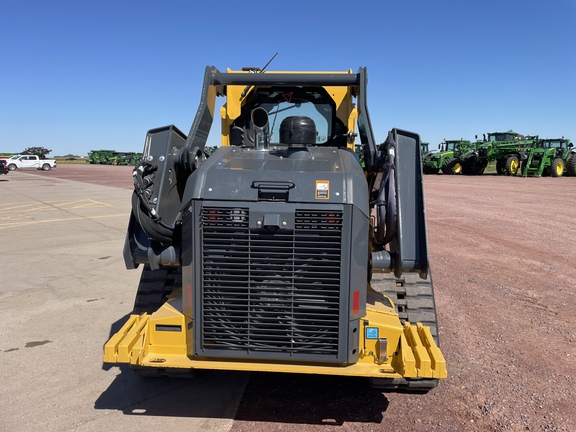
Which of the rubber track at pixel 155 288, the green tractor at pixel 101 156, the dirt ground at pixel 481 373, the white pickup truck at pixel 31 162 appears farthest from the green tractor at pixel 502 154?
the green tractor at pixel 101 156

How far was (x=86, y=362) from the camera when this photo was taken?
419 centimetres

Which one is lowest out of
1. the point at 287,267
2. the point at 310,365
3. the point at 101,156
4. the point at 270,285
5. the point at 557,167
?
the point at 310,365

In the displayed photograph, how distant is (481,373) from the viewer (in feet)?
13.0

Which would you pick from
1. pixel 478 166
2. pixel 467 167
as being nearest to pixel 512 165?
pixel 478 166

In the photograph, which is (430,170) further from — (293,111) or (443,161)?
(293,111)

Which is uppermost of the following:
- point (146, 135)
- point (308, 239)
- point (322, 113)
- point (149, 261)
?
point (322, 113)

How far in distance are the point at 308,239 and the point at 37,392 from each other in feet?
8.27

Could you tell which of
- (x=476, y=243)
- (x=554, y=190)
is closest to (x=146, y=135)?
(x=476, y=243)

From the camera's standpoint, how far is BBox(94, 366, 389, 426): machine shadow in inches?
132

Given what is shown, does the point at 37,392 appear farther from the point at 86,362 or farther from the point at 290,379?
the point at 290,379

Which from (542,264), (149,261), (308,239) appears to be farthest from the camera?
(542,264)

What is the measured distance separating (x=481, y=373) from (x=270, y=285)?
217 centimetres

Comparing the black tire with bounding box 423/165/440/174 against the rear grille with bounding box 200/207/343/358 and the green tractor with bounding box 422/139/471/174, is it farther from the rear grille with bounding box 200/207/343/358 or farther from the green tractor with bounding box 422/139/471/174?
the rear grille with bounding box 200/207/343/358

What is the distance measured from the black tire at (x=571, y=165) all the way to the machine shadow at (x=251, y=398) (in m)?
32.3
